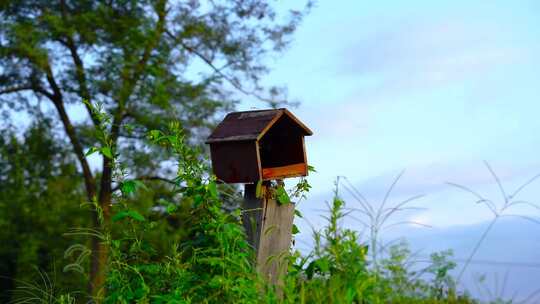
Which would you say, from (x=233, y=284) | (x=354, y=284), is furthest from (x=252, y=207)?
(x=354, y=284)

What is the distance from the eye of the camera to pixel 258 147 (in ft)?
18.5

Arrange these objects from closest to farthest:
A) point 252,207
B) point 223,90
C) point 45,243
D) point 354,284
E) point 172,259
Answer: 1. point 354,284
2. point 172,259
3. point 252,207
4. point 223,90
5. point 45,243

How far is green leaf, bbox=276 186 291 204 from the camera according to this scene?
18.5ft

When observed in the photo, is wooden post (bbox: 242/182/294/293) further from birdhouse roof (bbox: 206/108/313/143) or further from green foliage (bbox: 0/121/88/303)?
green foliage (bbox: 0/121/88/303)

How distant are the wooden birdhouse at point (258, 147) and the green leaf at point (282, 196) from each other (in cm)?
14

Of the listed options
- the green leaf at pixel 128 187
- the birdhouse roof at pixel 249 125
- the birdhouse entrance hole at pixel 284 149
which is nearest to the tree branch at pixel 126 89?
the birdhouse entrance hole at pixel 284 149

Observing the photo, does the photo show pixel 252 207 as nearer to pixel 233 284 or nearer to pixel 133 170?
pixel 233 284

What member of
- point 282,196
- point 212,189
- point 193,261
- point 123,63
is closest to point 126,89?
point 123,63

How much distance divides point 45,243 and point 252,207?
12962mm

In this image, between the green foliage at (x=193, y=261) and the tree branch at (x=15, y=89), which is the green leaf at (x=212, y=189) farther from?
the tree branch at (x=15, y=89)

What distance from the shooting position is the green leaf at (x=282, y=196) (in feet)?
18.5

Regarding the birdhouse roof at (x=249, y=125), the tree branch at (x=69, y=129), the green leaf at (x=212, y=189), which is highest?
the tree branch at (x=69, y=129)

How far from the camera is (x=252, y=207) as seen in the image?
222 inches

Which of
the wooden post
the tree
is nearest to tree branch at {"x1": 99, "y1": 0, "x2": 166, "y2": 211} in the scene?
the tree
